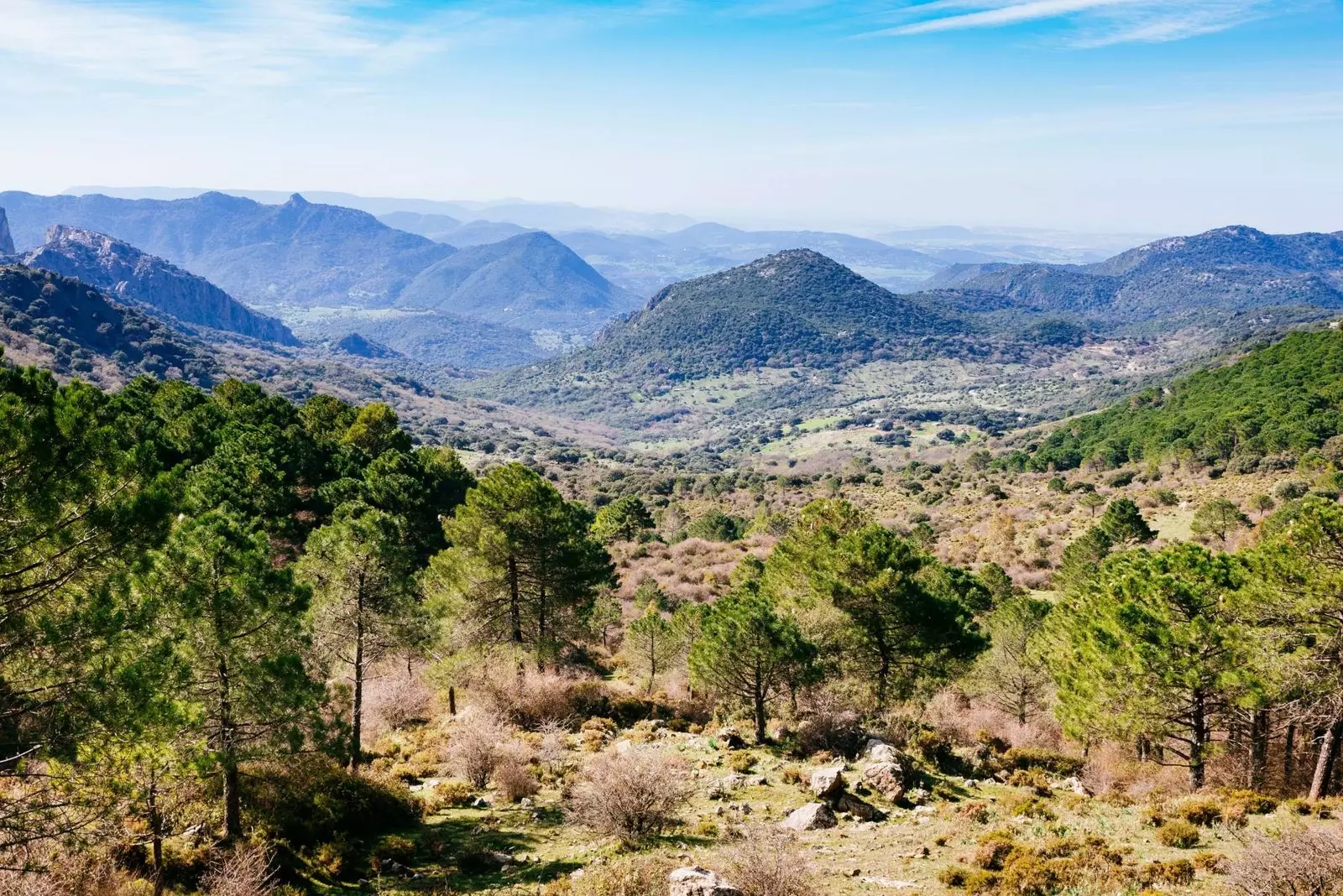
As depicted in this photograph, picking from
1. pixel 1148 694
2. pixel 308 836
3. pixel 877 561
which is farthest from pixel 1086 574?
pixel 308 836

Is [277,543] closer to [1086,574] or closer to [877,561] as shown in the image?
[877,561]

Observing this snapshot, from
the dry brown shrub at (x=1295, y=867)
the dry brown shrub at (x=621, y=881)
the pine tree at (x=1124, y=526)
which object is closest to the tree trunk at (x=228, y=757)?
the dry brown shrub at (x=621, y=881)

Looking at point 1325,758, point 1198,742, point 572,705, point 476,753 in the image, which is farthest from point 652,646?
point 1325,758

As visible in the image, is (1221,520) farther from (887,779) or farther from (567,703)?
(567,703)

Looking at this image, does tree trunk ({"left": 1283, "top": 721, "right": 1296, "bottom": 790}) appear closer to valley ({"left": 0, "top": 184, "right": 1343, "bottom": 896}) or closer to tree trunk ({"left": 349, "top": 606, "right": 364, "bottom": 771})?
valley ({"left": 0, "top": 184, "right": 1343, "bottom": 896})

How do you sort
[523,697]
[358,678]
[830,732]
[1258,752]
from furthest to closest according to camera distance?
[523,697], [830,732], [358,678], [1258,752]
